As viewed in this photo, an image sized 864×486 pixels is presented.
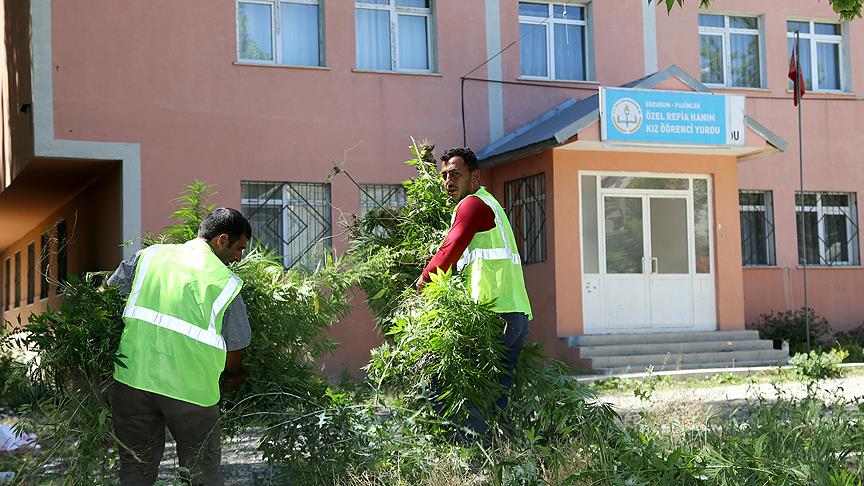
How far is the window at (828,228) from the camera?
18469 mm

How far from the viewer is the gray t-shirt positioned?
17.2ft

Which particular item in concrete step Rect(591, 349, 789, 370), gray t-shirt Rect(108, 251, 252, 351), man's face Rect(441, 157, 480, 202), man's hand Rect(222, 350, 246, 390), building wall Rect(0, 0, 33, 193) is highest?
building wall Rect(0, 0, 33, 193)

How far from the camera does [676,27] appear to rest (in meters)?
17.5

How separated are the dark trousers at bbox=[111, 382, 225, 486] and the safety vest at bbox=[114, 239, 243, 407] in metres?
0.06

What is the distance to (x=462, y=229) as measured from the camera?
6.20 metres

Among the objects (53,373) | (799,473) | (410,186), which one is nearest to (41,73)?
(410,186)

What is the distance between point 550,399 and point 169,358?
86.2 inches

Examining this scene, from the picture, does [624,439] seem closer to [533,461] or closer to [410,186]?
[533,461]

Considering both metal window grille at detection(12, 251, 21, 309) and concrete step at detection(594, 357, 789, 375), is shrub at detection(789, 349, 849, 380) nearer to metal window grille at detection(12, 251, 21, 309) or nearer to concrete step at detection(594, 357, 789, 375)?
concrete step at detection(594, 357, 789, 375)

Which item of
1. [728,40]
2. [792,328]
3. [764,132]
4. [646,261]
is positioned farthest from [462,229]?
[728,40]

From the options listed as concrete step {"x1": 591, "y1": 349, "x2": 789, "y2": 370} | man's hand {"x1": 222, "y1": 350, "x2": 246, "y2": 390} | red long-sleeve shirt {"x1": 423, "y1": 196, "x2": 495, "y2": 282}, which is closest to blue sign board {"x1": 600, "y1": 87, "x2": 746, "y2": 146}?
concrete step {"x1": 591, "y1": 349, "x2": 789, "y2": 370}

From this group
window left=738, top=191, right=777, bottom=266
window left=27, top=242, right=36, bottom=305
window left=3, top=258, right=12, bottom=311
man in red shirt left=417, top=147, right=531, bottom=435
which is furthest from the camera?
window left=3, top=258, right=12, bottom=311

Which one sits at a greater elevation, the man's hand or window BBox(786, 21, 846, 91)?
window BBox(786, 21, 846, 91)

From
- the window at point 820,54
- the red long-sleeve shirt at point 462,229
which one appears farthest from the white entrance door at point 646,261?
the red long-sleeve shirt at point 462,229
